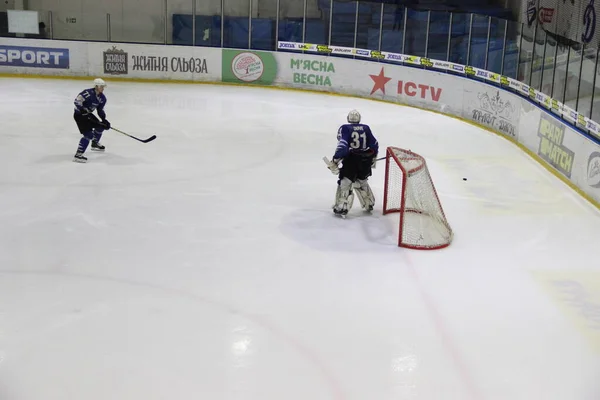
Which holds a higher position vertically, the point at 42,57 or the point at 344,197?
the point at 42,57

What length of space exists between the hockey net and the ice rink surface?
0.18 meters

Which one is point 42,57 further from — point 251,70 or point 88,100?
point 88,100

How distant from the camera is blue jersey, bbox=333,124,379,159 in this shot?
9.12m

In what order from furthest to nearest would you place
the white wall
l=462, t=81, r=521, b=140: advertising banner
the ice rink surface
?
the white wall, l=462, t=81, r=521, b=140: advertising banner, the ice rink surface

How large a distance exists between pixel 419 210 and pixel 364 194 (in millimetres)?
756

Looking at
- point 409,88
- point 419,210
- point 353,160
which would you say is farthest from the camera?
point 409,88

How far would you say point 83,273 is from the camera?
24.8ft

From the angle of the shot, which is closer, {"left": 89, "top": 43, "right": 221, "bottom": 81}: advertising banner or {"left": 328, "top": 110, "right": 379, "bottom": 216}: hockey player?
{"left": 328, "top": 110, "right": 379, "bottom": 216}: hockey player

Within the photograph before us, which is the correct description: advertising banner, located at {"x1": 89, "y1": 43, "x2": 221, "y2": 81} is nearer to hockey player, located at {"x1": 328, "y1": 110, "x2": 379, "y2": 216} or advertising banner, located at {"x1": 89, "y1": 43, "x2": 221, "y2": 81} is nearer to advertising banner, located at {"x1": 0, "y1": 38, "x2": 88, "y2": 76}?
advertising banner, located at {"x1": 0, "y1": 38, "x2": 88, "y2": 76}

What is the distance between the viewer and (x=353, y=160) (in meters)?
9.26

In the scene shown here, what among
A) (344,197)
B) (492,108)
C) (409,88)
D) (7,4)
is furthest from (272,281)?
(7,4)

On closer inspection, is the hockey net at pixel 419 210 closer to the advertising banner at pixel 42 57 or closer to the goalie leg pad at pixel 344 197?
the goalie leg pad at pixel 344 197

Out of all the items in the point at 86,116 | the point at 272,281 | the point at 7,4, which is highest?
the point at 7,4

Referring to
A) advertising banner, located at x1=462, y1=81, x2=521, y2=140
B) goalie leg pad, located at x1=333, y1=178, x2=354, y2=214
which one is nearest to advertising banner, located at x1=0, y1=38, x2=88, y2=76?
advertising banner, located at x1=462, y1=81, x2=521, y2=140
